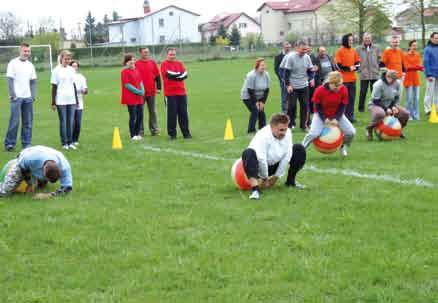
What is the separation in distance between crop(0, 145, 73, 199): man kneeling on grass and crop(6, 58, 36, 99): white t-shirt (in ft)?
15.3

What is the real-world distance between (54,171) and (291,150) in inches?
114

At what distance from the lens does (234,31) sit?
9381 centimetres

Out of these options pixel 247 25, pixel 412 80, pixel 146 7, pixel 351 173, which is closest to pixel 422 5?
pixel 412 80

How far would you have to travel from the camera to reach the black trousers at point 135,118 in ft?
50.2

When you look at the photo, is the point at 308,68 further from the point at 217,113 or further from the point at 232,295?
the point at 232,295

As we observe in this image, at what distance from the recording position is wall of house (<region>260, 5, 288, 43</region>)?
116 m

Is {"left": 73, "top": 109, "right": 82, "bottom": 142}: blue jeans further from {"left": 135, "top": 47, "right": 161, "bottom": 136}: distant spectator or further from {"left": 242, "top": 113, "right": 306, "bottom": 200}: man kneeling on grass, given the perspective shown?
{"left": 242, "top": 113, "right": 306, "bottom": 200}: man kneeling on grass

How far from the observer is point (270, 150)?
8.86 metres

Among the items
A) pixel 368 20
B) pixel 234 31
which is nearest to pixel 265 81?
pixel 368 20

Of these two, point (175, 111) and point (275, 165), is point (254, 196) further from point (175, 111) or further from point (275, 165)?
point (175, 111)

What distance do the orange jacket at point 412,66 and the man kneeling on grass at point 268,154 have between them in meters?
9.41

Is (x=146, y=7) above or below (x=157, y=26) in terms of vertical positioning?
above

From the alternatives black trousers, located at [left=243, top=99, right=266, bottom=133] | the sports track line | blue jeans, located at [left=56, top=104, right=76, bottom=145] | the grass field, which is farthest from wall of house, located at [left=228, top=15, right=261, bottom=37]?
the grass field

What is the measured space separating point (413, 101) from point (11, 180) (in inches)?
437
